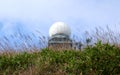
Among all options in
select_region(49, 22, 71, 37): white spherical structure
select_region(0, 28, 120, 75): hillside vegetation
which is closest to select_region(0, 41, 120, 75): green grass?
select_region(0, 28, 120, 75): hillside vegetation

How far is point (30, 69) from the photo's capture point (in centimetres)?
699

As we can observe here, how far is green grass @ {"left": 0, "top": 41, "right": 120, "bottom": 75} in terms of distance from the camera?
6.36m

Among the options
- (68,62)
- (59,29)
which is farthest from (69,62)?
(59,29)

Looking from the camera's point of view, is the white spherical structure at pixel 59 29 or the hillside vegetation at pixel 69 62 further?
the white spherical structure at pixel 59 29

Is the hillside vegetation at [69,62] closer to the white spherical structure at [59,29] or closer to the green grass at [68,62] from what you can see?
the green grass at [68,62]

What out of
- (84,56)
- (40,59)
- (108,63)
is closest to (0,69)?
(40,59)

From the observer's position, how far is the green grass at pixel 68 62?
20.9ft

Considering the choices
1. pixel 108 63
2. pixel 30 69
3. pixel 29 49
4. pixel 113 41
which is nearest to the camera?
pixel 108 63

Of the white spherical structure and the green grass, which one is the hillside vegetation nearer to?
the green grass

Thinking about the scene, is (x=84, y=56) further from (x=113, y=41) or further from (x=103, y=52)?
(x=113, y=41)

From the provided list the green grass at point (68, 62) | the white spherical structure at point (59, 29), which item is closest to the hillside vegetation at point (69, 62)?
the green grass at point (68, 62)

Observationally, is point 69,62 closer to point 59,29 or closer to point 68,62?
point 68,62

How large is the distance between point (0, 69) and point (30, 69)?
2.98 feet

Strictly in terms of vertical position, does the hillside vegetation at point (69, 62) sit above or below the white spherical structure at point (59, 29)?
below
